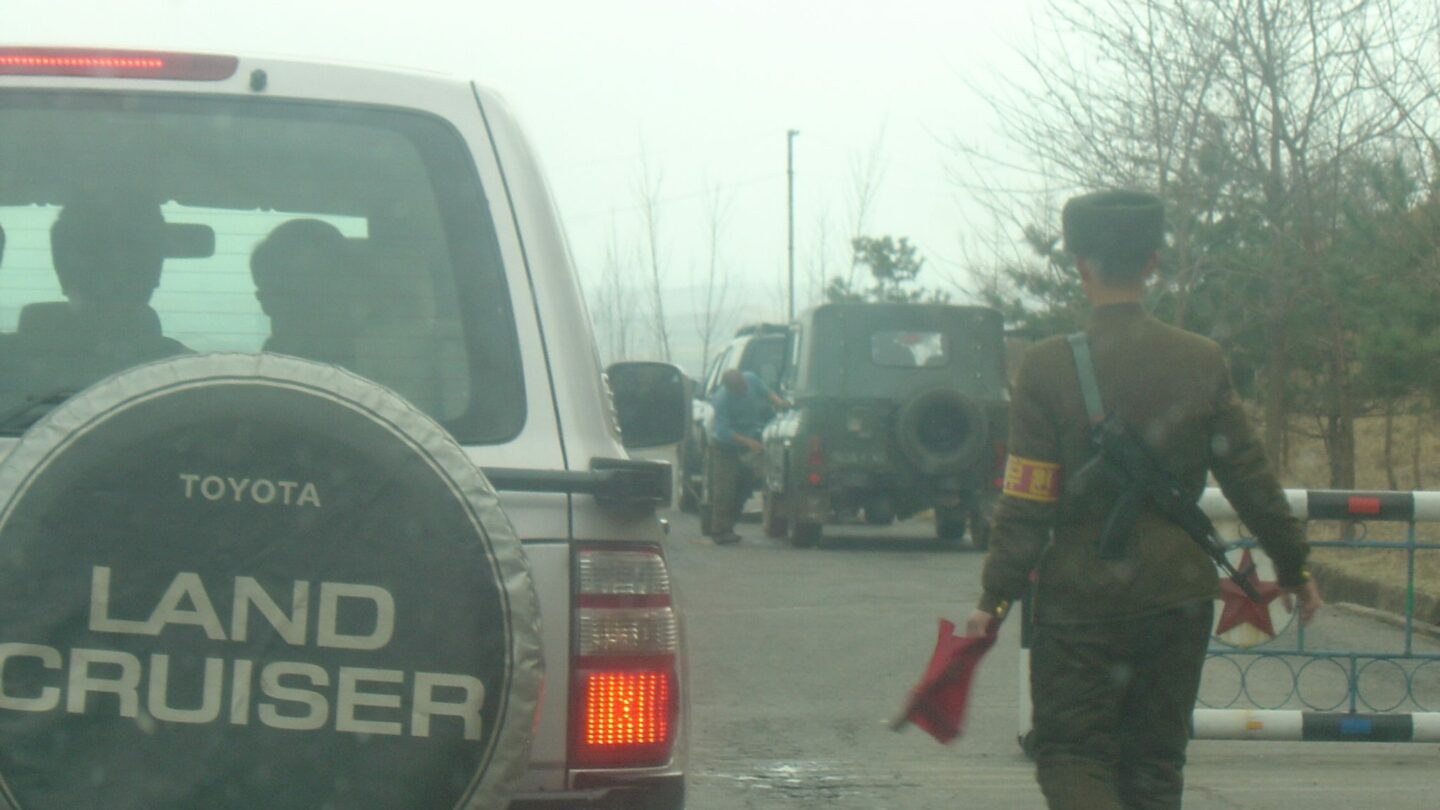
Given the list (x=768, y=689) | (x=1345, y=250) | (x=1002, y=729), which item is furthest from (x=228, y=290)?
(x=1345, y=250)

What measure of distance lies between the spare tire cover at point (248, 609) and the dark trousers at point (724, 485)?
15252 mm

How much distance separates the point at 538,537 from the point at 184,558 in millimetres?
505

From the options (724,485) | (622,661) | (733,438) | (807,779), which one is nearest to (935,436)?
(724,485)

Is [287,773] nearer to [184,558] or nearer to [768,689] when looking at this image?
[184,558]

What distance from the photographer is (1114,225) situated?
407cm

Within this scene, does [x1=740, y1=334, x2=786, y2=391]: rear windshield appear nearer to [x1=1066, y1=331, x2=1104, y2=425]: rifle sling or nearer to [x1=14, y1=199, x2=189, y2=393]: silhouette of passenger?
[x1=1066, y1=331, x2=1104, y2=425]: rifle sling

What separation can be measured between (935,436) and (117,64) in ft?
46.5

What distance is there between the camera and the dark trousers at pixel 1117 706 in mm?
3971

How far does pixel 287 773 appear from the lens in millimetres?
2387

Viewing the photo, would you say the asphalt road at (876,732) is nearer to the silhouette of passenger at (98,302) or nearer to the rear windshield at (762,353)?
the silhouette of passenger at (98,302)

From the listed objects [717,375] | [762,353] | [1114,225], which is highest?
[762,353]

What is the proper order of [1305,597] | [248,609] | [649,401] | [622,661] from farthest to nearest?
[1305,597] → [649,401] → [622,661] → [248,609]

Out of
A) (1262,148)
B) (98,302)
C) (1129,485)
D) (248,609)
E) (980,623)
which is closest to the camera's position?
(248,609)

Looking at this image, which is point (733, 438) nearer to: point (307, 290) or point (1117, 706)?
point (1117, 706)
